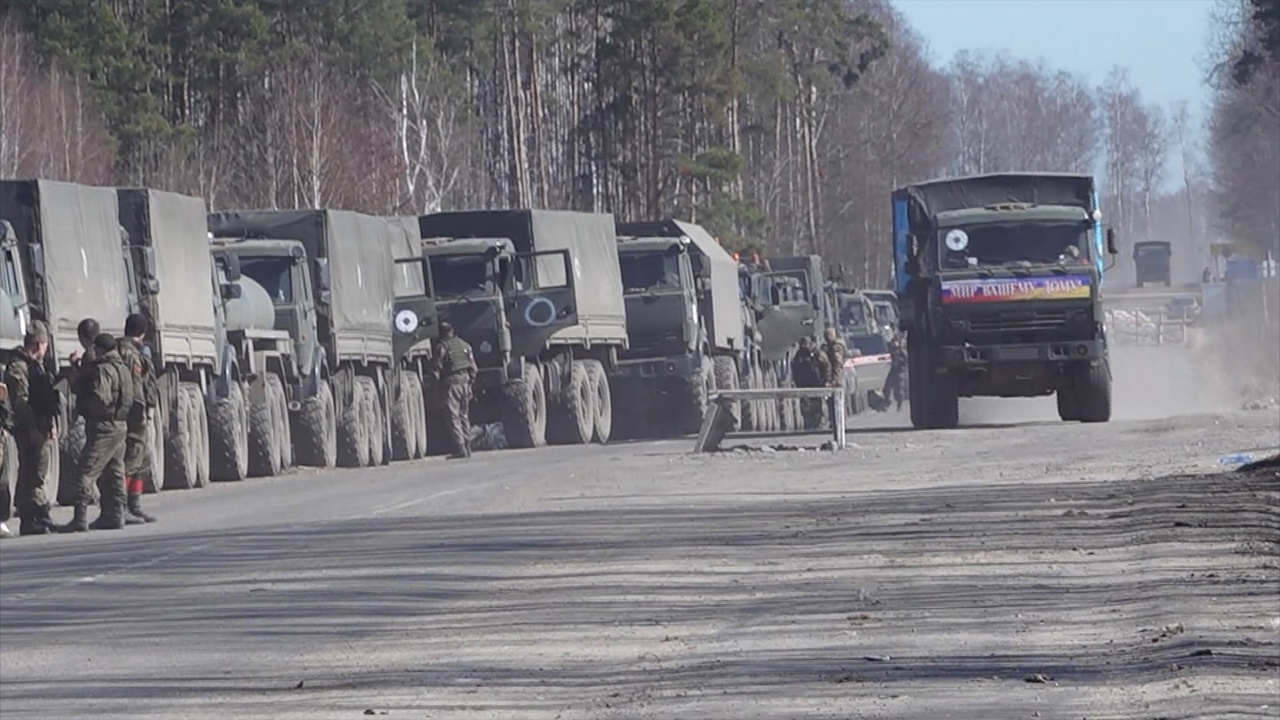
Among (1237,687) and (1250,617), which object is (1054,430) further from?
(1237,687)

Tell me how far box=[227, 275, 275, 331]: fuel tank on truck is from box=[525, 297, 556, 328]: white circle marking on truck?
498 centimetres

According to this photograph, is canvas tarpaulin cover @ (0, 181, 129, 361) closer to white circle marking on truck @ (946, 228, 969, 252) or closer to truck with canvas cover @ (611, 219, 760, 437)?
white circle marking on truck @ (946, 228, 969, 252)

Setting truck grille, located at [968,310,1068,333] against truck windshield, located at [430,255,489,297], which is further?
truck windshield, located at [430,255,489,297]

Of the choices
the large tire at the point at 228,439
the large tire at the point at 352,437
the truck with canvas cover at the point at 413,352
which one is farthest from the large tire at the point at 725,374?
the large tire at the point at 228,439

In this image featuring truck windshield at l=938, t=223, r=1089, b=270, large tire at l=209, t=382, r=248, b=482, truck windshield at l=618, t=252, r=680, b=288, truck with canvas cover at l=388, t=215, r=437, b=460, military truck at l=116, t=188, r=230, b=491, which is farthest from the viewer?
truck windshield at l=618, t=252, r=680, b=288

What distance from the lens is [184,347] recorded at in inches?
989

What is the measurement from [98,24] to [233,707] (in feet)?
174

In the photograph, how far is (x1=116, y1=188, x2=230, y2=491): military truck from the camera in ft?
81.3

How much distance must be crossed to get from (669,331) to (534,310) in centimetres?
413

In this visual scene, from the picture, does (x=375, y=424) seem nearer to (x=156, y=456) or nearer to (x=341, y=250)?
(x=341, y=250)

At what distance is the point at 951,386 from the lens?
30.2 metres

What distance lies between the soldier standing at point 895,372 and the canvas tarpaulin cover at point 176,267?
26.8 metres

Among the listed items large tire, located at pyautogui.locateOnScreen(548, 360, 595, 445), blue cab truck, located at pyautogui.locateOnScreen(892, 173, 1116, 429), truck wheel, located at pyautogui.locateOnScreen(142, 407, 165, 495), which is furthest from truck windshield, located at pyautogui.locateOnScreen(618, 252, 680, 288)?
truck wheel, located at pyautogui.locateOnScreen(142, 407, 165, 495)

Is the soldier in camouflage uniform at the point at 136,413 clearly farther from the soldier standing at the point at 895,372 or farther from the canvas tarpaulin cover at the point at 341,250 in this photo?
the soldier standing at the point at 895,372
